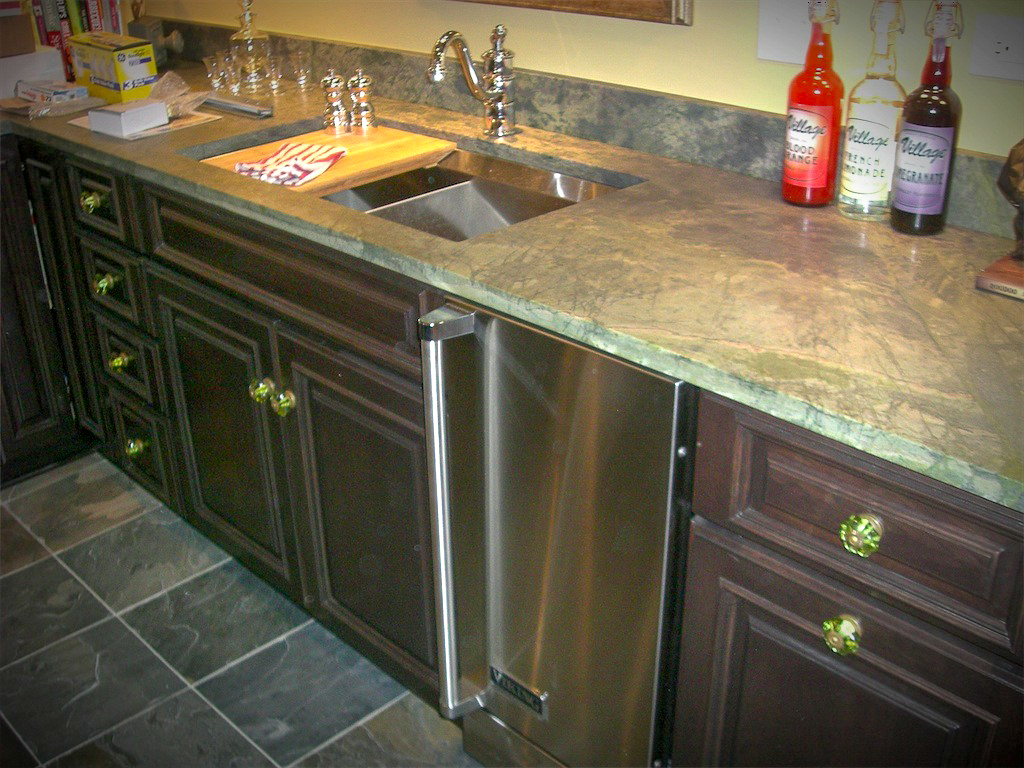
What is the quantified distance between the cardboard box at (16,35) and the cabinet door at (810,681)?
6.44 feet

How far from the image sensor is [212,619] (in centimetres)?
200

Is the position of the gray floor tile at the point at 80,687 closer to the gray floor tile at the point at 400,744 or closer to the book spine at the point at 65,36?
the gray floor tile at the point at 400,744

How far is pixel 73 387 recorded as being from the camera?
2387 millimetres

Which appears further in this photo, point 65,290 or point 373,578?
point 65,290

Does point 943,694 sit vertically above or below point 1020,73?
below

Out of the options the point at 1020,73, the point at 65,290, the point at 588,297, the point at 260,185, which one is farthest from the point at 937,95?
the point at 65,290

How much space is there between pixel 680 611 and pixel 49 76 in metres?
1.94

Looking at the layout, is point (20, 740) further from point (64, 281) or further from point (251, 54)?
point (251, 54)

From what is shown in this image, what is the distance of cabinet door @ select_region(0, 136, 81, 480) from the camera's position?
2.18 meters

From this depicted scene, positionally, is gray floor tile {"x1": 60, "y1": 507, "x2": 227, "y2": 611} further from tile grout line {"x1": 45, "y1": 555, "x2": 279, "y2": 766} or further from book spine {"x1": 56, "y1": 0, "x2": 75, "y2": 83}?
book spine {"x1": 56, "y1": 0, "x2": 75, "y2": 83}

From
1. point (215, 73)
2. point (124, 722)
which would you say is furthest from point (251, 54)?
point (124, 722)

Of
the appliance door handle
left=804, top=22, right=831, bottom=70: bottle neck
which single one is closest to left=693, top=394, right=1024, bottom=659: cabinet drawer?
the appliance door handle

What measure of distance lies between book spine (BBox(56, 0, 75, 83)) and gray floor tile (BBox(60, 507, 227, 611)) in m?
1.01

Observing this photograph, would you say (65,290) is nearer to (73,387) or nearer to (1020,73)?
(73,387)
